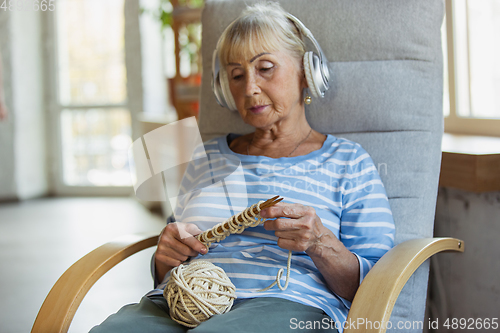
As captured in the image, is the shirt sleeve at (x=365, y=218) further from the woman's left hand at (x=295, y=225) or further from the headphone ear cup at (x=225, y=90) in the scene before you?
the headphone ear cup at (x=225, y=90)

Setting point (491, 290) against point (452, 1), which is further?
point (452, 1)

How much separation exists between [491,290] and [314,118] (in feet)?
2.47

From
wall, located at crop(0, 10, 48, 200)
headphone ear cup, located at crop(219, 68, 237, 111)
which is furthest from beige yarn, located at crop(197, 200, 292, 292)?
wall, located at crop(0, 10, 48, 200)

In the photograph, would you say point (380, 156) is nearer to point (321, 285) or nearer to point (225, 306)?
A: point (321, 285)

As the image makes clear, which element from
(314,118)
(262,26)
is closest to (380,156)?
(314,118)

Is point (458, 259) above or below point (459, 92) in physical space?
below

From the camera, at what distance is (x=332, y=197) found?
113 cm

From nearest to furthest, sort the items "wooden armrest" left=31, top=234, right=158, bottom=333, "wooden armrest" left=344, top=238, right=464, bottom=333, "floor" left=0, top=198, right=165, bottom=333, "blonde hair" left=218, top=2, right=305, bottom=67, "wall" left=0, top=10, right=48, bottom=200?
"wooden armrest" left=344, top=238, right=464, bottom=333 → "wooden armrest" left=31, top=234, right=158, bottom=333 → "blonde hair" left=218, top=2, right=305, bottom=67 → "floor" left=0, top=198, right=165, bottom=333 → "wall" left=0, top=10, right=48, bottom=200

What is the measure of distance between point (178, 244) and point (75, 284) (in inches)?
9.8

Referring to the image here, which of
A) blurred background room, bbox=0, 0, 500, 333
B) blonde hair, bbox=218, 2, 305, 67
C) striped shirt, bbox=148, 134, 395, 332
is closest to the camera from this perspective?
striped shirt, bbox=148, 134, 395, 332

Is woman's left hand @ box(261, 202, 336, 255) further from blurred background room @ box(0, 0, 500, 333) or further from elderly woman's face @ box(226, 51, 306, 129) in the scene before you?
elderly woman's face @ box(226, 51, 306, 129)

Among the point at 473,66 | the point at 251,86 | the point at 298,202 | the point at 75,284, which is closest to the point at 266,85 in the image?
the point at 251,86

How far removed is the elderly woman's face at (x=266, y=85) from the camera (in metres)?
1.17

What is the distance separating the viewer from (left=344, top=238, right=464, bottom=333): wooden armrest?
0.82 meters
